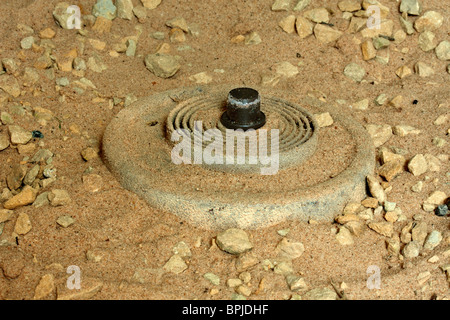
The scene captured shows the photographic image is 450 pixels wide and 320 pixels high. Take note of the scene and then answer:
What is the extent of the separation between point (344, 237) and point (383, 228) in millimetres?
275

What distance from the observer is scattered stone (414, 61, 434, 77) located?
4.99 meters

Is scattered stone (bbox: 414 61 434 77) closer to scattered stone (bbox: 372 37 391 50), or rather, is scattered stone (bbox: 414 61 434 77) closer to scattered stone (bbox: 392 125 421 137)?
scattered stone (bbox: 372 37 391 50)

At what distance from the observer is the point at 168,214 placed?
11.3 feet

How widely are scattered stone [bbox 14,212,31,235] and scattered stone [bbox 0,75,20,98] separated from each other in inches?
57.3

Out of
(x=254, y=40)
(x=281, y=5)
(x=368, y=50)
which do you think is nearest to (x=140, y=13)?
(x=254, y=40)

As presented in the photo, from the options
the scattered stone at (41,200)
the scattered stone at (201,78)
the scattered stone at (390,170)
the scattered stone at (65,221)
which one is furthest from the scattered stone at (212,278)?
the scattered stone at (201,78)

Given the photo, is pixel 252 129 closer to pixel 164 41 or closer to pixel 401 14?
pixel 164 41

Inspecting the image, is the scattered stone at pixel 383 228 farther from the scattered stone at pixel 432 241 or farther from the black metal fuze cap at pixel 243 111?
the black metal fuze cap at pixel 243 111

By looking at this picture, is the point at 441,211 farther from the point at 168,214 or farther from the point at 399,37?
the point at 399,37

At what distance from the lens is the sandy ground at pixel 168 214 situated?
10.2 ft

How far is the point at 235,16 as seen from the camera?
538 cm
